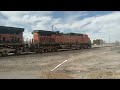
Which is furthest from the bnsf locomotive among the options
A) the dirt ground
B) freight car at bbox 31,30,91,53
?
the dirt ground

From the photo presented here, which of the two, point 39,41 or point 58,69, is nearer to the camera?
point 58,69

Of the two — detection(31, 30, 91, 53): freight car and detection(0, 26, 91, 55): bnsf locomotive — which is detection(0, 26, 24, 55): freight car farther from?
detection(31, 30, 91, 53): freight car

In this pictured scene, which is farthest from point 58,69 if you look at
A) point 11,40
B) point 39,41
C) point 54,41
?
point 54,41

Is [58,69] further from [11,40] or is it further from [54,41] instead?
[54,41]

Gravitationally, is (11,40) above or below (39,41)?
above

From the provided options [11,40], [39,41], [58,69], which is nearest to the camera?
[58,69]

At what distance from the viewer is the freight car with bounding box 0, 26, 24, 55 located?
29.3 metres

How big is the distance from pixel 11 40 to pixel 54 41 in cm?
1305

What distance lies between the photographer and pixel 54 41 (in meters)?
42.9
